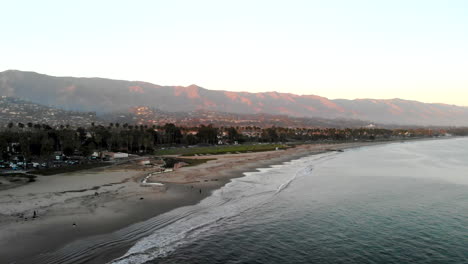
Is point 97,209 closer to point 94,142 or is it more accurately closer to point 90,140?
point 94,142

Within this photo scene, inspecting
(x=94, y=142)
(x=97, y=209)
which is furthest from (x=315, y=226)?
(x=94, y=142)

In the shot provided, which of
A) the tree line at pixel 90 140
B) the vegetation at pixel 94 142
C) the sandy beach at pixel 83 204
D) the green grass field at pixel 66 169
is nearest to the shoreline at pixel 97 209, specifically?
the sandy beach at pixel 83 204

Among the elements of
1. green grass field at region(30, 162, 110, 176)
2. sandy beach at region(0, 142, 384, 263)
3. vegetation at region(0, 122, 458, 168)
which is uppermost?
vegetation at region(0, 122, 458, 168)

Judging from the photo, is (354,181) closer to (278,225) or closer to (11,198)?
(278,225)

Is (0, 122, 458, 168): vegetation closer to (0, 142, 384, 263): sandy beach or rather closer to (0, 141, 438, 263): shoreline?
(0, 142, 384, 263): sandy beach

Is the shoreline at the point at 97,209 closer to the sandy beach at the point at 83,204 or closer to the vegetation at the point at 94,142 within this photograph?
the sandy beach at the point at 83,204

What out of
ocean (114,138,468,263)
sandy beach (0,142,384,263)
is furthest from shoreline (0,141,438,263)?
→ ocean (114,138,468,263)

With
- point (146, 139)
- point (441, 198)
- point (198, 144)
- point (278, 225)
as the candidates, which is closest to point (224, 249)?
point (278, 225)
